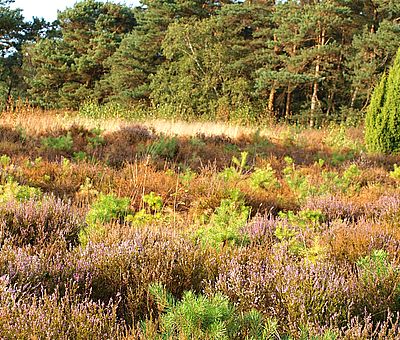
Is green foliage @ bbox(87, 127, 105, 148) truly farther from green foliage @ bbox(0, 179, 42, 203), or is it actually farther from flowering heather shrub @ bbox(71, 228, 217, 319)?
flowering heather shrub @ bbox(71, 228, 217, 319)

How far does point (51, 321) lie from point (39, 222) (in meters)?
1.76

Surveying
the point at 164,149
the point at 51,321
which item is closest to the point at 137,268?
the point at 51,321

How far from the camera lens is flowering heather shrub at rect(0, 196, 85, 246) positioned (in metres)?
3.13

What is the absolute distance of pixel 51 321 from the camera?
176 centimetres

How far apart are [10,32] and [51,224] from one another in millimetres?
28545

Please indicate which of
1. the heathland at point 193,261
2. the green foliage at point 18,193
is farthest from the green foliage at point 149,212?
the green foliage at point 18,193

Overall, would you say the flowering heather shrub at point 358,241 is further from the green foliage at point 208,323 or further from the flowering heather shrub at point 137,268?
the green foliage at point 208,323

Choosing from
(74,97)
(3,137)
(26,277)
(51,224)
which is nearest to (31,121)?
(3,137)

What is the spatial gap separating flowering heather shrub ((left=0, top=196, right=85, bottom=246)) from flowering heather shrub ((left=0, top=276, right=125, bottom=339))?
1184 millimetres

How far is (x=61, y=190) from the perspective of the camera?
540 cm

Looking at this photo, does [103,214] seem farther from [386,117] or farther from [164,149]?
[386,117]

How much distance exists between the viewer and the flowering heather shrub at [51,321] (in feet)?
5.55

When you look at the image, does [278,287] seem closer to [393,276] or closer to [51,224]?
[393,276]

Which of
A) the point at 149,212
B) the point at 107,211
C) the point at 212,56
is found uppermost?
the point at 212,56
